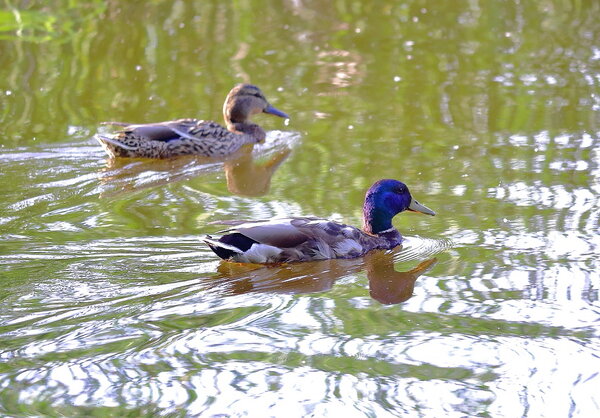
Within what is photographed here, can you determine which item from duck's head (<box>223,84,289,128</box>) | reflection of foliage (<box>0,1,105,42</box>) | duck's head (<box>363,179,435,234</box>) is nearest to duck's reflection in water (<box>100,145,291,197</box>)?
duck's head (<box>223,84,289,128</box>)

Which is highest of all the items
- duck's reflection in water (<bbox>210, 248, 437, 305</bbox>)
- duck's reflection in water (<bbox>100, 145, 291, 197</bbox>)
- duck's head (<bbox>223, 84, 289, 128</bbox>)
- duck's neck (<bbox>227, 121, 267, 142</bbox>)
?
duck's head (<bbox>223, 84, 289, 128</bbox>)

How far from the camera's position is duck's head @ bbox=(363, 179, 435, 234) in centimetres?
763

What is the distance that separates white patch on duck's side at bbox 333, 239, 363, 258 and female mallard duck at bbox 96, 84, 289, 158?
341 centimetres

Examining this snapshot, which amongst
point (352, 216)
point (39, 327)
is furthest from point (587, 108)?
point (39, 327)

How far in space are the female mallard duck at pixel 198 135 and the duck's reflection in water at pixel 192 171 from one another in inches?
3.9

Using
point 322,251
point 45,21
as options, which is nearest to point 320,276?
point 322,251

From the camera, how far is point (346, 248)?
7285mm

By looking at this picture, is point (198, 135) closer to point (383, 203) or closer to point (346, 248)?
point (383, 203)

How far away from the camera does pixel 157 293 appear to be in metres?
6.37

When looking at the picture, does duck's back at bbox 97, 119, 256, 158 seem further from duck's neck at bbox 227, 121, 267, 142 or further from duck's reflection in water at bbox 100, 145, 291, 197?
duck's neck at bbox 227, 121, 267, 142

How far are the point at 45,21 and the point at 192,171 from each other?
20.1ft

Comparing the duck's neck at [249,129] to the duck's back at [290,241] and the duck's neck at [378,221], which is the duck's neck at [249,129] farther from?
the duck's back at [290,241]

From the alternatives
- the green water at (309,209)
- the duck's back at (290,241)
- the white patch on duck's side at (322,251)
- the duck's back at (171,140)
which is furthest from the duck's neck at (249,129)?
the white patch on duck's side at (322,251)

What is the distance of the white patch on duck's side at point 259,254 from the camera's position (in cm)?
705
